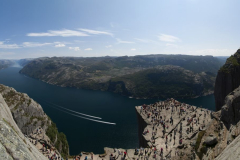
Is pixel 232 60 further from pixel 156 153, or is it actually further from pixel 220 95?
pixel 156 153

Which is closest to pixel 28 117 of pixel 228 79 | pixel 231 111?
pixel 231 111

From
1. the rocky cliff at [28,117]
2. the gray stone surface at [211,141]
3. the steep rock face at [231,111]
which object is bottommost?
the rocky cliff at [28,117]

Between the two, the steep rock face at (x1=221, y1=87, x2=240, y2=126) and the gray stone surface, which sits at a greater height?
the steep rock face at (x1=221, y1=87, x2=240, y2=126)

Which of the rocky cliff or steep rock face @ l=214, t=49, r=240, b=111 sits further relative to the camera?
the rocky cliff

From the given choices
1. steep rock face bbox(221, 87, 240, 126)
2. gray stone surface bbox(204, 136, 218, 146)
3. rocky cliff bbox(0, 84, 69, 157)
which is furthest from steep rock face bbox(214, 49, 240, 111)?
rocky cliff bbox(0, 84, 69, 157)

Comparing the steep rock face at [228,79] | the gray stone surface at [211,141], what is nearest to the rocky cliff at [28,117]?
the gray stone surface at [211,141]

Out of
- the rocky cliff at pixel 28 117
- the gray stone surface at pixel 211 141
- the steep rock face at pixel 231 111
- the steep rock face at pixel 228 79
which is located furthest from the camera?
the rocky cliff at pixel 28 117

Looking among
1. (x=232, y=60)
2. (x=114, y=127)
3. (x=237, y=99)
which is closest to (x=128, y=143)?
(x=114, y=127)

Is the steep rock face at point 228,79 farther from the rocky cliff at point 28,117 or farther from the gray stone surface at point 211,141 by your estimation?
the rocky cliff at point 28,117

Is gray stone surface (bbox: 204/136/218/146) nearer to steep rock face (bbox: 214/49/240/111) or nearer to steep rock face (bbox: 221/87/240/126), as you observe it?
steep rock face (bbox: 221/87/240/126)
